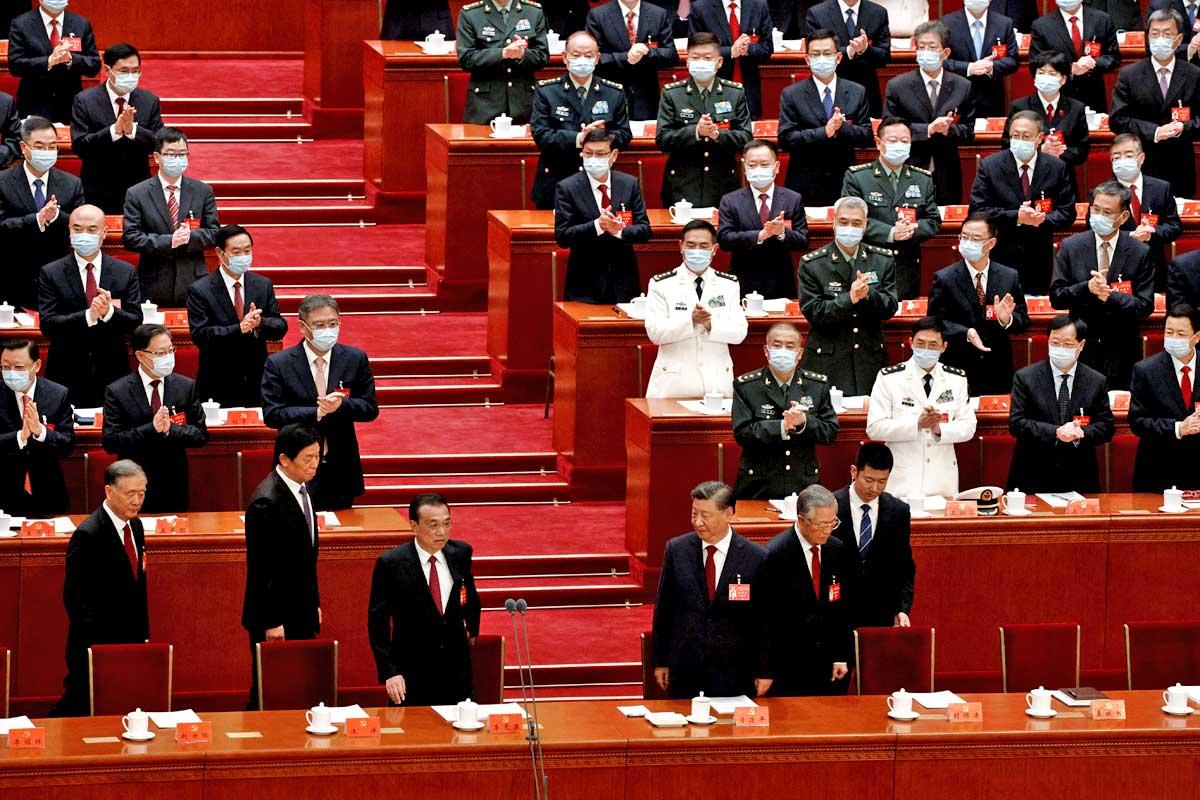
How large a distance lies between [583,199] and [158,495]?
2899 millimetres

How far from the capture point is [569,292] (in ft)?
41.8

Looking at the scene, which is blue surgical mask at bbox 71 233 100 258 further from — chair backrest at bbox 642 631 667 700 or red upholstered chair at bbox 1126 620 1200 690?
red upholstered chair at bbox 1126 620 1200 690

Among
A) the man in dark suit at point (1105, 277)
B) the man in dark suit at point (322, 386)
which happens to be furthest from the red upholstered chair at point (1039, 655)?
the man in dark suit at point (322, 386)

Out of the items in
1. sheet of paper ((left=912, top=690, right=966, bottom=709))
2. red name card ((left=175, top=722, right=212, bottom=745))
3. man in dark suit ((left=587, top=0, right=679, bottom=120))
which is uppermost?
man in dark suit ((left=587, top=0, right=679, bottom=120))

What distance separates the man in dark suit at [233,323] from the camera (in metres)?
11.3

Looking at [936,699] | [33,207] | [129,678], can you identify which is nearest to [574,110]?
[33,207]

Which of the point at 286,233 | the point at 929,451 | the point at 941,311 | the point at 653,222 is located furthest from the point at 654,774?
the point at 286,233

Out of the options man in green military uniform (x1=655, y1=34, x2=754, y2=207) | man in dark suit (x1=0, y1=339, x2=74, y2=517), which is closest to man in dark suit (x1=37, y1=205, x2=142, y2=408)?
man in dark suit (x1=0, y1=339, x2=74, y2=517)

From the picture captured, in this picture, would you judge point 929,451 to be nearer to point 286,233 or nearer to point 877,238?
point 877,238

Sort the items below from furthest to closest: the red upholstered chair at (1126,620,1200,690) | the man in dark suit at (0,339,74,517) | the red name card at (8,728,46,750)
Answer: the man in dark suit at (0,339,74,517)
the red upholstered chair at (1126,620,1200,690)
the red name card at (8,728,46,750)

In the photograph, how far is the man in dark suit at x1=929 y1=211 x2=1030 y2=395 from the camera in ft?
39.0

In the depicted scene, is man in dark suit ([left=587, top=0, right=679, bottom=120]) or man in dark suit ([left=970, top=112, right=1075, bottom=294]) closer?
man in dark suit ([left=970, top=112, right=1075, bottom=294])

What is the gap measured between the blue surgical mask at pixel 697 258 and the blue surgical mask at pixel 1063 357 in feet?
5.68

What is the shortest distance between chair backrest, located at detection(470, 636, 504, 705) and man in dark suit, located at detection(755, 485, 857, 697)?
1058 mm
